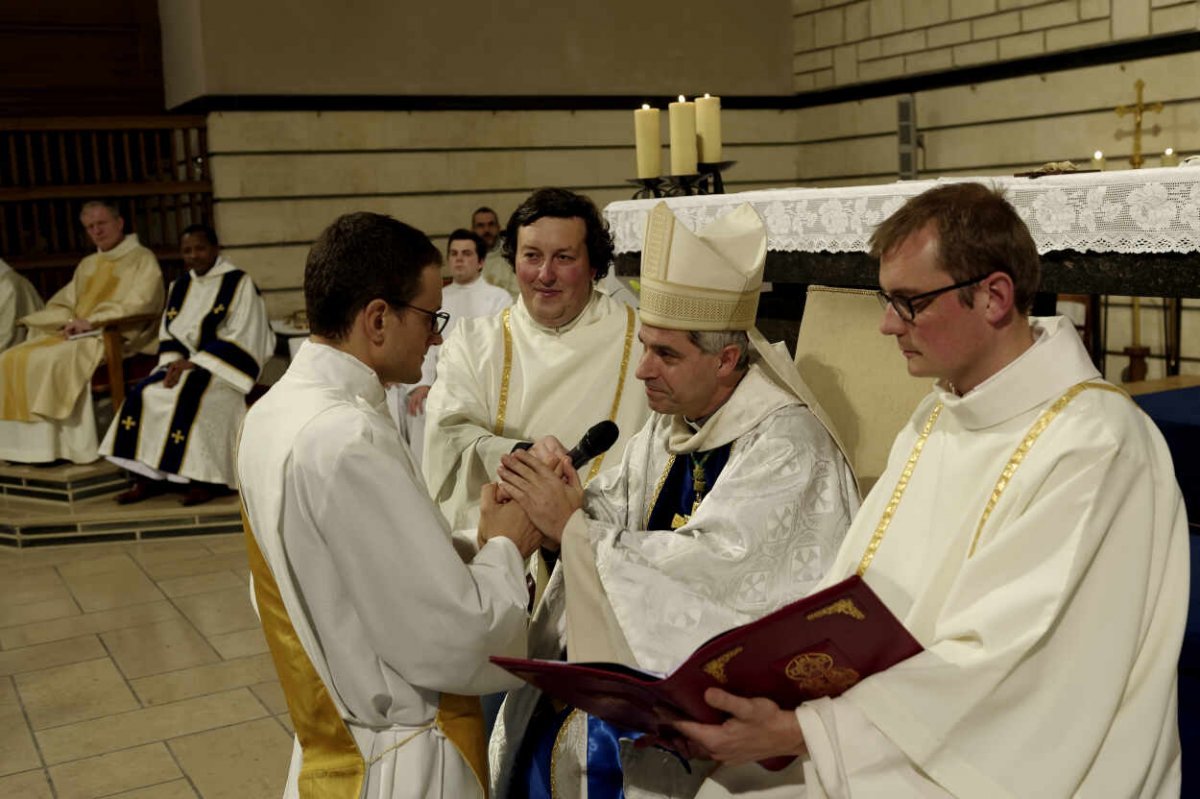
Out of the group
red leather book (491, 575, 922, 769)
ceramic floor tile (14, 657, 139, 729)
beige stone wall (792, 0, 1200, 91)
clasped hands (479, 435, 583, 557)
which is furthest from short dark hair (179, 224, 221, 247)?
red leather book (491, 575, 922, 769)

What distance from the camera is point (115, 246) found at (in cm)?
863

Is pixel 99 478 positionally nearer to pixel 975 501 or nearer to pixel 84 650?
pixel 84 650

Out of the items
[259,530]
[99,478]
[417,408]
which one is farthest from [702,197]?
[99,478]

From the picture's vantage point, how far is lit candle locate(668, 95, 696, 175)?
3.97 metres

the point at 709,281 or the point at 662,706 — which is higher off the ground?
the point at 709,281

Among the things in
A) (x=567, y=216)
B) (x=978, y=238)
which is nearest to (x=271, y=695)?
(x=567, y=216)

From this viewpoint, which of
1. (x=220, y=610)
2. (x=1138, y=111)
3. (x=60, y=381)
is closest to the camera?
(x=220, y=610)

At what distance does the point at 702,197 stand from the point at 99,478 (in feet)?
18.1

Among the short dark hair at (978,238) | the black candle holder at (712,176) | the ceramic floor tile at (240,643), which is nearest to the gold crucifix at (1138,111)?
the black candle holder at (712,176)

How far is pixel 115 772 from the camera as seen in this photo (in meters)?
3.97

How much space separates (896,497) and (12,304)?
8.36m

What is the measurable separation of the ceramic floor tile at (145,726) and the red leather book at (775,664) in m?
2.94

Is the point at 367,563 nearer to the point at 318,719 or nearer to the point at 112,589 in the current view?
the point at 318,719

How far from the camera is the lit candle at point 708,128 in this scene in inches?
160
